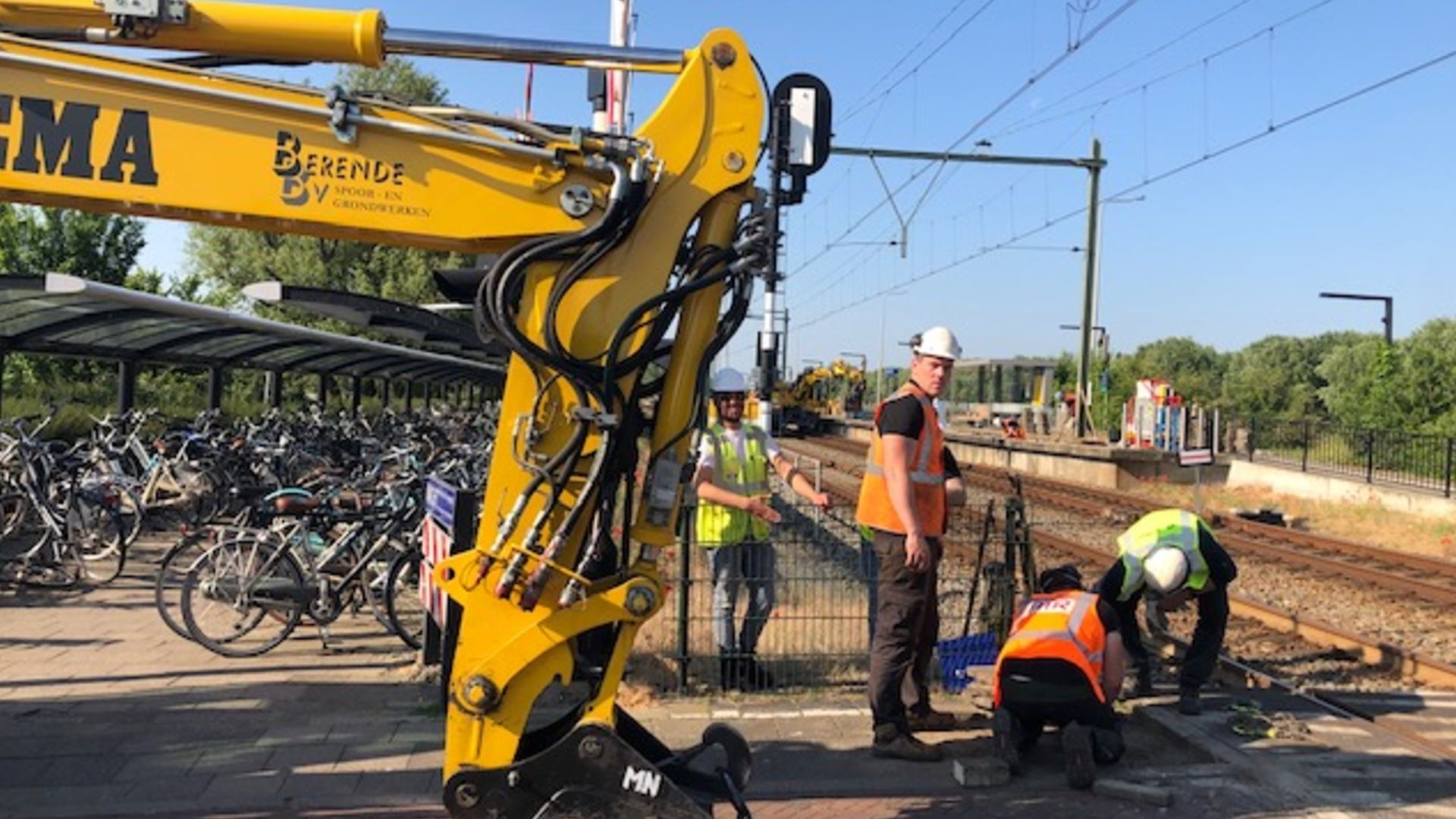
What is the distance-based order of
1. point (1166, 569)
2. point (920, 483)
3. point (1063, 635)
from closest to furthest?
point (1063, 635) → point (920, 483) → point (1166, 569)

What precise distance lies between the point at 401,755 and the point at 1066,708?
3.17 m

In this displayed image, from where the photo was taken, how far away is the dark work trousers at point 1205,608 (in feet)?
19.6

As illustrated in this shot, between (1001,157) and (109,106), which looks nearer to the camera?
(109,106)

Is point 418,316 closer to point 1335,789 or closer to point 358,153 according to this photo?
point 358,153

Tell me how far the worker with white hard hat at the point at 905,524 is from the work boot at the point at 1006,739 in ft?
1.13

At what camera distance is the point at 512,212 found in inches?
140

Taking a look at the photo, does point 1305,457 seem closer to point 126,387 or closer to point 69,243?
point 126,387

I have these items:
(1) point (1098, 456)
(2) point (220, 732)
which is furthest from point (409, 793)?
(1) point (1098, 456)

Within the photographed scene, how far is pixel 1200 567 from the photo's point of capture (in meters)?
5.93

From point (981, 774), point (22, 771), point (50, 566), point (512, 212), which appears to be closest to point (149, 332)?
point (50, 566)

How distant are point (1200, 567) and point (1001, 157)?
15448 millimetres

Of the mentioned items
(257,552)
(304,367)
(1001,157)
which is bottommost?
(257,552)

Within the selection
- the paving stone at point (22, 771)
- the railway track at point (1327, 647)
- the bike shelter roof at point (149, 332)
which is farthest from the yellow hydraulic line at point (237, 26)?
the railway track at point (1327, 647)

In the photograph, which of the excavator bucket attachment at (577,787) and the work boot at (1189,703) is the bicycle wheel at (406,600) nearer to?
the excavator bucket attachment at (577,787)
